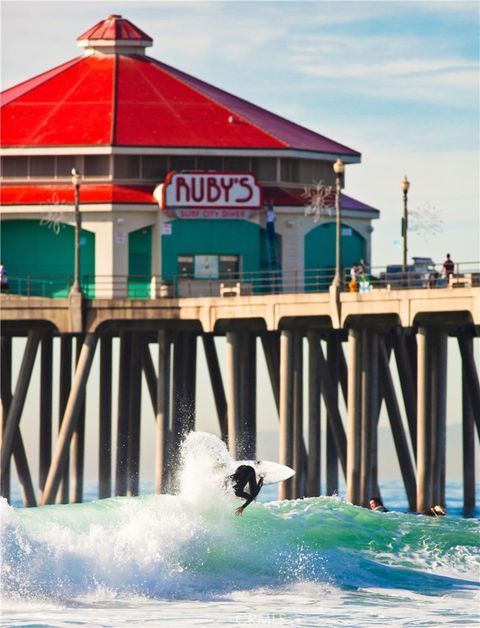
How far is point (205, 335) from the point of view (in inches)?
2729

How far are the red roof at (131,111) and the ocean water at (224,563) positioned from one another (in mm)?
19047

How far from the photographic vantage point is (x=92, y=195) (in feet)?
218

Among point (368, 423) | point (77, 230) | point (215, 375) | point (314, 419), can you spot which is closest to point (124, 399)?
point (215, 375)

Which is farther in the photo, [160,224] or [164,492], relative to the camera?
[160,224]

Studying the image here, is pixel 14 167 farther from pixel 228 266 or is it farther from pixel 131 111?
pixel 228 266

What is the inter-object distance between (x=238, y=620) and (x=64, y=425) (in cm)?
2505

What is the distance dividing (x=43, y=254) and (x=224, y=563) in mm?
24858

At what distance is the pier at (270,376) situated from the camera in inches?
2224

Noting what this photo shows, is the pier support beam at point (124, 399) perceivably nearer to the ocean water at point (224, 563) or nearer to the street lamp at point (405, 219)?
the street lamp at point (405, 219)

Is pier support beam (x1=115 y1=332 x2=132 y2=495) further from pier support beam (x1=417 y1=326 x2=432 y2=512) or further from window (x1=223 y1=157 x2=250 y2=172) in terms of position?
pier support beam (x1=417 y1=326 x2=432 y2=512)

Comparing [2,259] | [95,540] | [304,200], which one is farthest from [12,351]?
[95,540]

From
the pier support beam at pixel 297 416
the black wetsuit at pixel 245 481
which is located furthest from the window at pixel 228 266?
the black wetsuit at pixel 245 481

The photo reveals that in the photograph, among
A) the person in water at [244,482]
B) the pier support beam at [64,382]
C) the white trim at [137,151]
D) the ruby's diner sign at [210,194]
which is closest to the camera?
the person in water at [244,482]

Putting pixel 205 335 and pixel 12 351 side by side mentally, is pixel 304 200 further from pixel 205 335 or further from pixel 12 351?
pixel 12 351
